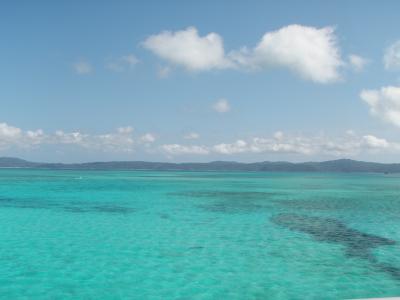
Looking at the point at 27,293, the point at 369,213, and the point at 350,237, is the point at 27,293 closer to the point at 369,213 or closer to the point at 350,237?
the point at 350,237

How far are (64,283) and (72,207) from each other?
19531 mm

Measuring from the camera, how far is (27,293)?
10594 mm

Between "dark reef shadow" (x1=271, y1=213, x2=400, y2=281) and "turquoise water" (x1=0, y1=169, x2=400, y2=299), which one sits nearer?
"turquoise water" (x1=0, y1=169, x2=400, y2=299)

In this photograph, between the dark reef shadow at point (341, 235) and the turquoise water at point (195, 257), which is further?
the dark reef shadow at point (341, 235)

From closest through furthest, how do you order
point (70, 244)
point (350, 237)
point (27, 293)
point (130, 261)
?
1. point (27, 293)
2. point (130, 261)
3. point (70, 244)
4. point (350, 237)

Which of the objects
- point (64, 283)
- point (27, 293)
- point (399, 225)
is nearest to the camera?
point (27, 293)

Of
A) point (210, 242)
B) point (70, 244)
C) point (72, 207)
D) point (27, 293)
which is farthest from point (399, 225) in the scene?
point (72, 207)

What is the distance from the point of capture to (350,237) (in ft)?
61.7

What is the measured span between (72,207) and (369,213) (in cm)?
2436

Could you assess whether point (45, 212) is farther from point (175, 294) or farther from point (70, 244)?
point (175, 294)

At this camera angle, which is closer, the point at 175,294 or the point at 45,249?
the point at 175,294

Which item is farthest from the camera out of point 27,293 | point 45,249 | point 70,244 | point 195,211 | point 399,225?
point 195,211

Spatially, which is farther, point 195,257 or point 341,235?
point 341,235

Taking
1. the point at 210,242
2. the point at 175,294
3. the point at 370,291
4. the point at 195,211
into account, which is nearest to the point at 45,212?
the point at 195,211
